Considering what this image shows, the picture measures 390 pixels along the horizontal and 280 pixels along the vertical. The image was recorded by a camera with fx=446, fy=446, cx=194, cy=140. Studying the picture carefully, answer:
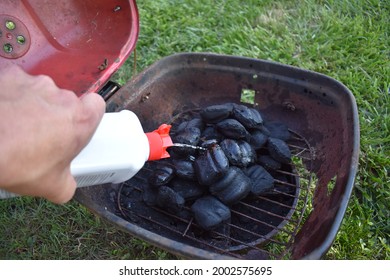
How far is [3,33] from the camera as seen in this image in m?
1.39

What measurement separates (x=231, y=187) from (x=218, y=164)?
8cm

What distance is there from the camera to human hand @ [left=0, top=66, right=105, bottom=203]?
0.70 metres

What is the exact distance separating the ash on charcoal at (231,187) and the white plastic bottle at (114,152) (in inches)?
8.7

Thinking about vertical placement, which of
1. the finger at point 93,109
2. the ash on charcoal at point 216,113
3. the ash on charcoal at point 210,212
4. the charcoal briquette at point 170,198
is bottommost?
the ash on charcoal at point 210,212

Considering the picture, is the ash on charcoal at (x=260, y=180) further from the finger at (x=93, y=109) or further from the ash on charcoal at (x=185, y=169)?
the finger at (x=93, y=109)

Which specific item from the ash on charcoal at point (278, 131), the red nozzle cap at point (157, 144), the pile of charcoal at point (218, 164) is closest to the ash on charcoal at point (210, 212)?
the pile of charcoal at point (218, 164)

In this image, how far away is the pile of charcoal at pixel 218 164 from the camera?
1.25 meters

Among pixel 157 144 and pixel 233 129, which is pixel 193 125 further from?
pixel 157 144

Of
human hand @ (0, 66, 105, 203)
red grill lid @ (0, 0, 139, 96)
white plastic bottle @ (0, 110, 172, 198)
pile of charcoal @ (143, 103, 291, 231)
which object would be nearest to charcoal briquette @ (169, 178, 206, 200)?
pile of charcoal @ (143, 103, 291, 231)

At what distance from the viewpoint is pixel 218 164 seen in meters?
1.24

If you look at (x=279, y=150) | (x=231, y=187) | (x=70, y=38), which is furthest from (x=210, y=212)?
(x=70, y=38)

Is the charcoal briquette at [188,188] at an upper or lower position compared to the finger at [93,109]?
lower
